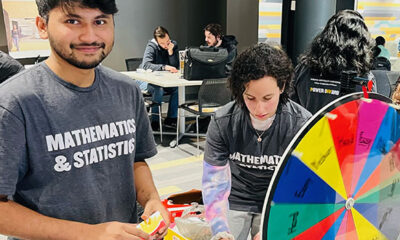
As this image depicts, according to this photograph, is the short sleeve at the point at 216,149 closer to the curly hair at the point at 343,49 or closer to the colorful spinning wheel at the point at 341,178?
the colorful spinning wheel at the point at 341,178

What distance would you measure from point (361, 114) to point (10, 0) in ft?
21.1

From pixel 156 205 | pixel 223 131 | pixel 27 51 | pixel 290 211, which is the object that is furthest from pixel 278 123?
pixel 27 51

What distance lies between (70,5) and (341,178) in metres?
0.78

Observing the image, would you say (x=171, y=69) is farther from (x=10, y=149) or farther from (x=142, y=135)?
(x=10, y=149)

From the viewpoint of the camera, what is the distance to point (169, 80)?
4.98 metres

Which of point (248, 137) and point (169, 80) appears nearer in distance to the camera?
point (248, 137)

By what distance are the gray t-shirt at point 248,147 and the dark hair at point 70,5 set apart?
2.42 feet

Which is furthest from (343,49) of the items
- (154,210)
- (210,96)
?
(210,96)

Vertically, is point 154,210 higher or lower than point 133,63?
higher

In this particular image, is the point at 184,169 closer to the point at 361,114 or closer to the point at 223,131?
the point at 223,131

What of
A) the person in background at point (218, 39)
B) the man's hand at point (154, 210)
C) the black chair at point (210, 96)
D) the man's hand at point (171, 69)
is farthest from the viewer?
the person in background at point (218, 39)

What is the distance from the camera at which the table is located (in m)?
4.80

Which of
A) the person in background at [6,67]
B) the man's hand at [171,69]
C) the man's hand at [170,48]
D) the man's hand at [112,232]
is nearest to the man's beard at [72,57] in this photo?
the man's hand at [112,232]

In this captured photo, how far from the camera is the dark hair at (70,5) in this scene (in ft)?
3.33
